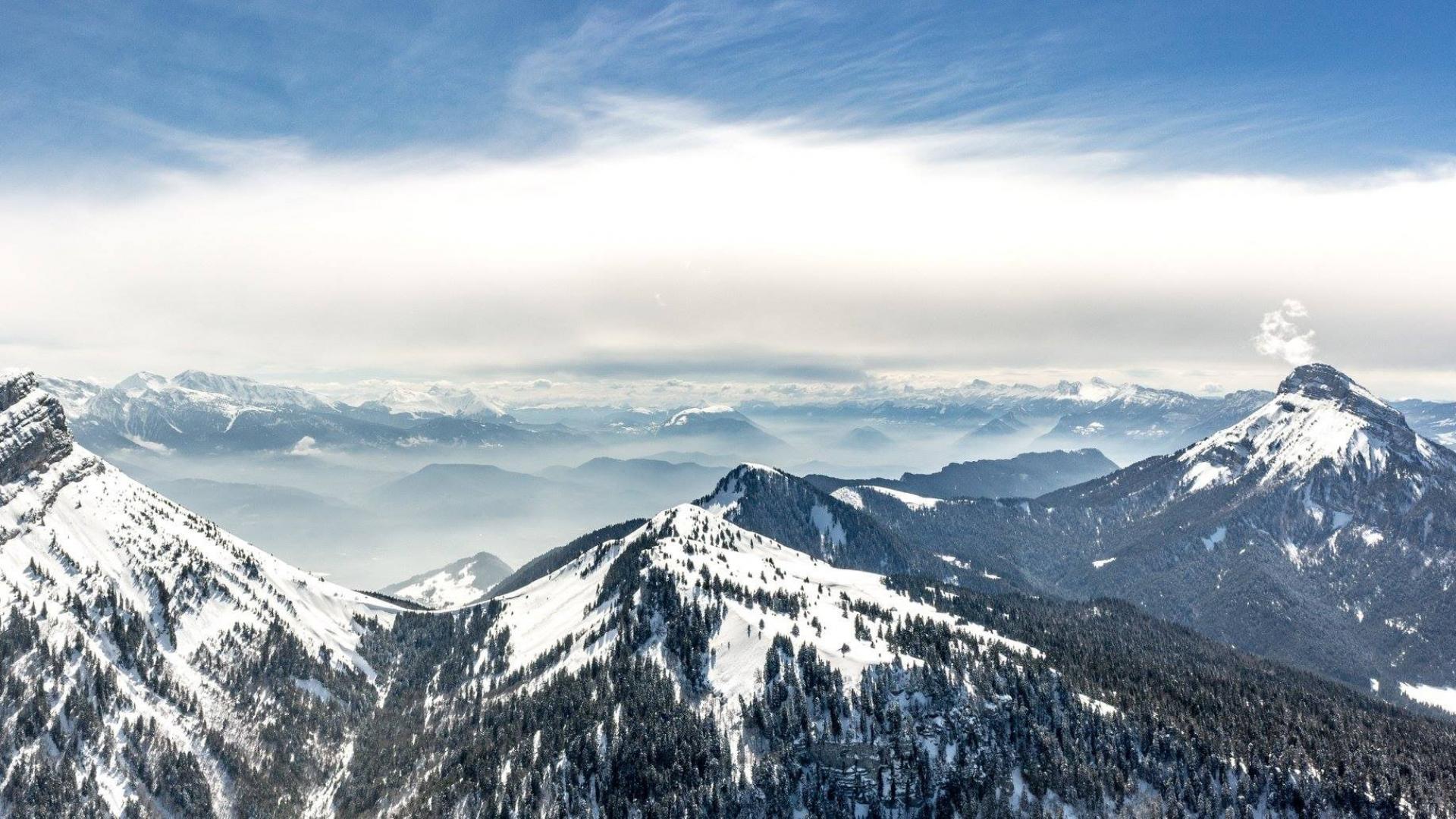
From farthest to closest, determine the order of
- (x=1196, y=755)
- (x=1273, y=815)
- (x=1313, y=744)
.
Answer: (x=1313, y=744)
(x=1196, y=755)
(x=1273, y=815)

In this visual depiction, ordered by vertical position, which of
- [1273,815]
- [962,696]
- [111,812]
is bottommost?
[111,812]

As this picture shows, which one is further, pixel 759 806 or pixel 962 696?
pixel 962 696

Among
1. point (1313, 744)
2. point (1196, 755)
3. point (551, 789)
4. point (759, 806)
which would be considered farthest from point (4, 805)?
point (1313, 744)

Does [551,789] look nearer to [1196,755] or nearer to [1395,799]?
[1196,755]

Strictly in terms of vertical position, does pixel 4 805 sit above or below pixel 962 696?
below

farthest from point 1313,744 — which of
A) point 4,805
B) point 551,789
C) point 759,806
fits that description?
point 4,805

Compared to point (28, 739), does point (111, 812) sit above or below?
below

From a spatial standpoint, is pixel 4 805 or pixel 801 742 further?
pixel 801 742

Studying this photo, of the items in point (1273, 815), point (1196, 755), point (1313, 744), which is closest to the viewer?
point (1273, 815)

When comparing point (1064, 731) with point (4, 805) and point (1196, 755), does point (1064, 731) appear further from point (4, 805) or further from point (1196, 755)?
point (4, 805)
